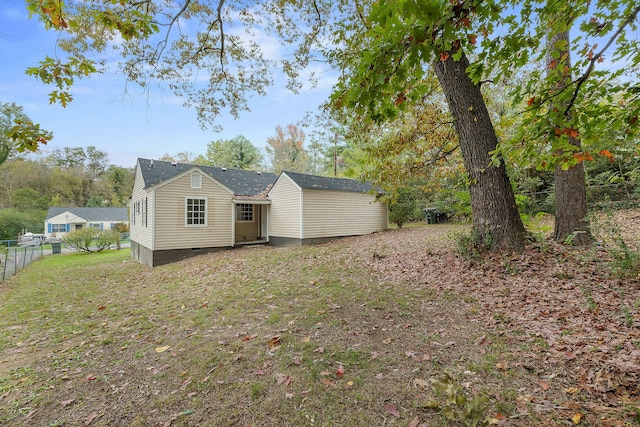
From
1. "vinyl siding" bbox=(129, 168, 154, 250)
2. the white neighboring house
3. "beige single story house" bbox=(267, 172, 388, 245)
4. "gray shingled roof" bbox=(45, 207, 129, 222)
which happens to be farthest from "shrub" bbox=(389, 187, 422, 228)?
"gray shingled roof" bbox=(45, 207, 129, 222)

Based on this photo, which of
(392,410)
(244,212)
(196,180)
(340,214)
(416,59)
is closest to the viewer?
(392,410)

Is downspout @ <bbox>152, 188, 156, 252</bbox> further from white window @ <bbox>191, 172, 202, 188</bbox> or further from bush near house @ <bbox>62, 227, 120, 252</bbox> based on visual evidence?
bush near house @ <bbox>62, 227, 120, 252</bbox>

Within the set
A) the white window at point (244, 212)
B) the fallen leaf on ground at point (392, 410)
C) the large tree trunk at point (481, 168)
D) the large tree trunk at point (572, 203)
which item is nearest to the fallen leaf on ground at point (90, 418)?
the fallen leaf on ground at point (392, 410)

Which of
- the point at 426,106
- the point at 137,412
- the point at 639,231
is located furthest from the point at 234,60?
the point at 639,231

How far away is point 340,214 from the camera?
14297 mm

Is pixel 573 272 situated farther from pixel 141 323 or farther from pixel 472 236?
pixel 141 323

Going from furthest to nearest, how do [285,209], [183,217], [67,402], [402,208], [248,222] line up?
[402,208]
[248,222]
[285,209]
[183,217]
[67,402]

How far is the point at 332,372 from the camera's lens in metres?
2.53

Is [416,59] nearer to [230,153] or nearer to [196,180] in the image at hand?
[196,180]

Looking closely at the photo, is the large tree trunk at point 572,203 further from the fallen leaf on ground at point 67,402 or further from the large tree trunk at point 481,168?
the fallen leaf on ground at point 67,402

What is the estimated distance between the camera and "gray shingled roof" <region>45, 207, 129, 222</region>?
33616 millimetres

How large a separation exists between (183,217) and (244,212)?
3642 millimetres

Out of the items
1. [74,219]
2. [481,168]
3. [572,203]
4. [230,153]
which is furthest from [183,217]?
[74,219]

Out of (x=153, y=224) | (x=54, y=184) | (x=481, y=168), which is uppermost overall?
(x=54, y=184)
